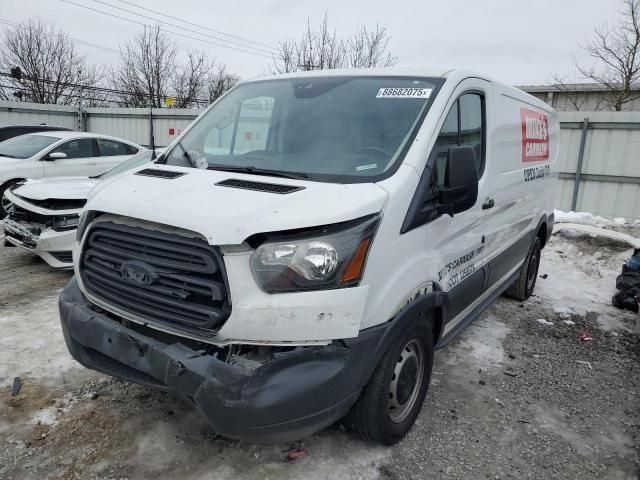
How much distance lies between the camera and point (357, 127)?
2906 millimetres

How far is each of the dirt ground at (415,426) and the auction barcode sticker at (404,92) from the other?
204 centimetres

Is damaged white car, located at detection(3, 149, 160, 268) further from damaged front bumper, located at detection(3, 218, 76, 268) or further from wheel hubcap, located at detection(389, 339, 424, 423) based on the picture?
wheel hubcap, located at detection(389, 339, 424, 423)

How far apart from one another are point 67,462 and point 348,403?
1559 mm

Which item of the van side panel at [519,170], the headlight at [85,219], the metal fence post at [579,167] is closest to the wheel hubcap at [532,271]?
the van side panel at [519,170]

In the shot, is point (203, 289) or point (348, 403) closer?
point (203, 289)

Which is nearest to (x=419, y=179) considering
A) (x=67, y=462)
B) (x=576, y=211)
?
(x=67, y=462)

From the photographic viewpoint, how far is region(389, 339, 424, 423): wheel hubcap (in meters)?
2.73

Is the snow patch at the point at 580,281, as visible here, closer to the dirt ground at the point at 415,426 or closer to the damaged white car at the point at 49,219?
the dirt ground at the point at 415,426

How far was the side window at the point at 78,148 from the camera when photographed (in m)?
9.34

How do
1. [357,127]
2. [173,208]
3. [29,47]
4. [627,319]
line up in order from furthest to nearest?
[29,47] < [627,319] < [357,127] < [173,208]

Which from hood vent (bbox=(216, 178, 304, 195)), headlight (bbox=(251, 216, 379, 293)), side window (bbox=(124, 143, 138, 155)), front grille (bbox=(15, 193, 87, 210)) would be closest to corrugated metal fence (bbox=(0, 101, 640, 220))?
side window (bbox=(124, 143, 138, 155))

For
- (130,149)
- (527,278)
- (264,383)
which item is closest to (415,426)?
(264,383)

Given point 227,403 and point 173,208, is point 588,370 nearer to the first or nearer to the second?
point 227,403

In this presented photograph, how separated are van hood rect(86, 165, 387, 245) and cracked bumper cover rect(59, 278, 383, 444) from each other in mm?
569
